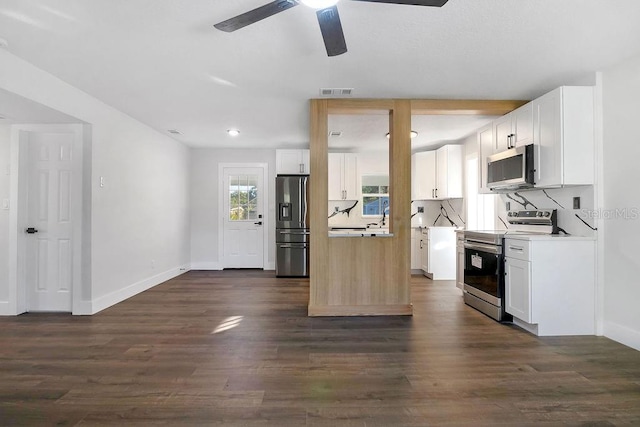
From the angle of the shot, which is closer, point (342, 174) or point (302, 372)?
point (302, 372)

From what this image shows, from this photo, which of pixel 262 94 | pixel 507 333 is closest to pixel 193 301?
pixel 262 94

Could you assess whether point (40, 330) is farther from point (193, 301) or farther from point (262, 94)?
point (262, 94)

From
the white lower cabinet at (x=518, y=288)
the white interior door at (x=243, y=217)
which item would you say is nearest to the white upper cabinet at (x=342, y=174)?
the white interior door at (x=243, y=217)

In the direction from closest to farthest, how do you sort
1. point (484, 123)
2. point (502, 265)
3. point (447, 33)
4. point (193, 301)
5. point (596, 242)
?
1. point (447, 33)
2. point (596, 242)
3. point (502, 265)
4. point (193, 301)
5. point (484, 123)

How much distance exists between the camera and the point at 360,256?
3545 mm

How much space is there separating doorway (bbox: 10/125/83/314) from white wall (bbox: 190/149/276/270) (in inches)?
107

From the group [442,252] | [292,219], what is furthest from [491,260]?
[292,219]

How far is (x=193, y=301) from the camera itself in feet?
13.4

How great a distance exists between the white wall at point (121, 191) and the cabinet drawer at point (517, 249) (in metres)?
4.48

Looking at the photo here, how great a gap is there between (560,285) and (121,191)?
5001 mm

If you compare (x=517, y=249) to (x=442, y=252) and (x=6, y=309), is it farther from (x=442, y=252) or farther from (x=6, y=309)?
(x=6, y=309)

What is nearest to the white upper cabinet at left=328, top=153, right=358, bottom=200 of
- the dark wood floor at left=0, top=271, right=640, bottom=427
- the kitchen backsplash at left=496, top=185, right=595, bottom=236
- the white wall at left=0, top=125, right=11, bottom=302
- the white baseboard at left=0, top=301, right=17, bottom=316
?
the kitchen backsplash at left=496, top=185, right=595, bottom=236

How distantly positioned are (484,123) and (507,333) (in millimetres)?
2841

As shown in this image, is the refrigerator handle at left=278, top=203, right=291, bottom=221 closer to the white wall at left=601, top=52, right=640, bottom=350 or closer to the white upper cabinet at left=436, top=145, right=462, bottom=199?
the white upper cabinet at left=436, top=145, right=462, bottom=199
